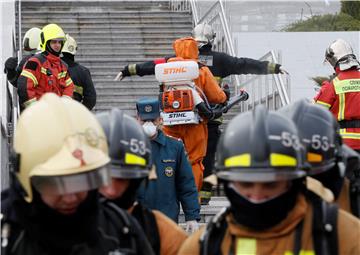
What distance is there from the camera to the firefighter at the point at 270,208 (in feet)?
14.0

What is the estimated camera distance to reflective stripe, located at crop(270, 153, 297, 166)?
4327mm

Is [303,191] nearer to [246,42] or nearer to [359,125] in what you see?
[359,125]

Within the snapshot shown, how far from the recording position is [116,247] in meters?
4.25

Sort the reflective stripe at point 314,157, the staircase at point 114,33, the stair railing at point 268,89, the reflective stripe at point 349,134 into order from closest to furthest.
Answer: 1. the reflective stripe at point 314,157
2. the reflective stripe at point 349,134
3. the stair railing at point 268,89
4. the staircase at point 114,33

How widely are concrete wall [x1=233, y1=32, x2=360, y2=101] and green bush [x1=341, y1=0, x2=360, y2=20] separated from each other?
242 inches

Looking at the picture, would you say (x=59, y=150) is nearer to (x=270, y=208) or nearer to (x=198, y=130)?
(x=270, y=208)

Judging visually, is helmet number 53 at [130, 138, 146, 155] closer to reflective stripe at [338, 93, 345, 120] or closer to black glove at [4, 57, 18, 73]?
reflective stripe at [338, 93, 345, 120]

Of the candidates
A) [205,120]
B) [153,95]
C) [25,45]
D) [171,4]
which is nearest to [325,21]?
[171,4]

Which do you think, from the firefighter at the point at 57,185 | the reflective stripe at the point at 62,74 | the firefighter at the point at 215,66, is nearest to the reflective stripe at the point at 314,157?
the firefighter at the point at 57,185

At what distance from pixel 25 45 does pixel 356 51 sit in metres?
7.96

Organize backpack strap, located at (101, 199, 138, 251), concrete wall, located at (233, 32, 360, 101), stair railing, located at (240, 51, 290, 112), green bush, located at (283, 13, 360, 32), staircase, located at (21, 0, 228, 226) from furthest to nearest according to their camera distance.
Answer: green bush, located at (283, 13, 360, 32)
concrete wall, located at (233, 32, 360, 101)
staircase, located at (21, 0, 228, 226)
stair railing, located at (240, 51, 290, 112)
backpack strap, located at (101, 199, 138, 251)

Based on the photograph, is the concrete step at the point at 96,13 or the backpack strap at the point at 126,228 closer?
the backpack strap at the point at 126,228

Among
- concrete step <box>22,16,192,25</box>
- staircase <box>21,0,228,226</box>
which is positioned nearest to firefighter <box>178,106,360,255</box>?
staircase <box>21,0,228,226</box>

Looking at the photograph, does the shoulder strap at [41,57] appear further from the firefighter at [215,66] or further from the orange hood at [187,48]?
the orange hood at [187,48]
